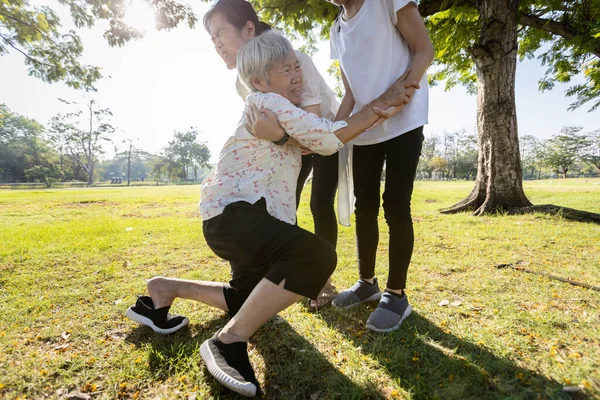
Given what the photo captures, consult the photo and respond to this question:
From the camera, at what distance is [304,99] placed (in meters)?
1.83

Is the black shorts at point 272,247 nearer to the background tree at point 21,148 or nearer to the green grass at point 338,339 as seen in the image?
the green grass at point 338,339

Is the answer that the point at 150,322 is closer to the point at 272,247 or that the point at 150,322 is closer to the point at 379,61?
the point at 272,247

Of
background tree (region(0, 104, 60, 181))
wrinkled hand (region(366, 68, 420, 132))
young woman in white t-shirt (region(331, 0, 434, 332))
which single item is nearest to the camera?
wrinkled hand (region(366, 68, 420, 132))

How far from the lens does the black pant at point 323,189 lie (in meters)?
2.25

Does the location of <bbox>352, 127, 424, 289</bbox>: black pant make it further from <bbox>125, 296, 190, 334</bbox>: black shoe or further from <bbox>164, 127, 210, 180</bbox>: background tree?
<bbox>164, 127, 210, 180</bbox>: background tree

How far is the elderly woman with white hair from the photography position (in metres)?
1.41

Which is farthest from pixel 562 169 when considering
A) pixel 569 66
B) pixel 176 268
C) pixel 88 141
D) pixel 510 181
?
pixel 88 141

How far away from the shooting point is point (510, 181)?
5.91 metres

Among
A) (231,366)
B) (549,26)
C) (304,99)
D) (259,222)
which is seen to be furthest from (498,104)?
(231,366)

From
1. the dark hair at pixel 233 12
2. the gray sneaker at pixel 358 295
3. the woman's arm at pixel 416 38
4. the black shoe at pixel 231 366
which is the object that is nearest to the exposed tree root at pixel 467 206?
the gray sneaker at pixel 358 295

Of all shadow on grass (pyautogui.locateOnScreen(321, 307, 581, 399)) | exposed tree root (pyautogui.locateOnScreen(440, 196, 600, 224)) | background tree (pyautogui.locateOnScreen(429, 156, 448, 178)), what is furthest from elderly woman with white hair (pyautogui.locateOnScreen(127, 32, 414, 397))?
background tree (pyautogui.locateOnScreen(429, 156, 448, 178))

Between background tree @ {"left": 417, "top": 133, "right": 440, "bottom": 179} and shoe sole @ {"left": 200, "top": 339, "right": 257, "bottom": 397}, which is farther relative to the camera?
background tree @ {"left": 417, "top": 133, "right": 440, "bottom": 179}

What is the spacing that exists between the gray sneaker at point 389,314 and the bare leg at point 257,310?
684 millimetres

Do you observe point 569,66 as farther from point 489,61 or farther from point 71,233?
point 71,233
